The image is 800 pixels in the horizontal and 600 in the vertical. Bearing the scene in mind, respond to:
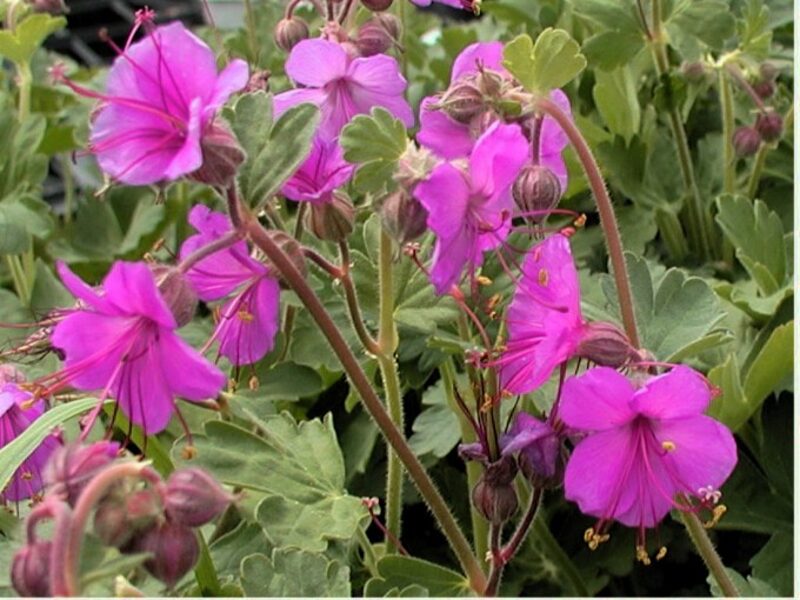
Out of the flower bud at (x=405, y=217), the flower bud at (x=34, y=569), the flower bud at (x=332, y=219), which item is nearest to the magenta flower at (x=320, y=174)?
the flower bud at (x=332, y=219)

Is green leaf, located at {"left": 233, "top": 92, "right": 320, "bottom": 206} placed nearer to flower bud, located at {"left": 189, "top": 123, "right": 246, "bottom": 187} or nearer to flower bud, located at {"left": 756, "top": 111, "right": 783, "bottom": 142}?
flower bud, located at {"left": 189, "top": 123, "right": 246, "bottom": 187}

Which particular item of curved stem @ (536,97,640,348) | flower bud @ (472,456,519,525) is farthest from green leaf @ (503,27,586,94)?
flower bud @ (472,456,519,525)

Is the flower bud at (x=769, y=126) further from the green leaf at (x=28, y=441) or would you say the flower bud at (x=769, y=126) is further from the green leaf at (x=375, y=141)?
the green leaf at (x=28, y=441)

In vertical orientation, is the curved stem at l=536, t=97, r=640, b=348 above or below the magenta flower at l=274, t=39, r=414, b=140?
below

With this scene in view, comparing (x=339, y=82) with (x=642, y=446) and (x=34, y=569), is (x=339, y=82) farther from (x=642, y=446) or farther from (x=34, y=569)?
(x=34, y=569)

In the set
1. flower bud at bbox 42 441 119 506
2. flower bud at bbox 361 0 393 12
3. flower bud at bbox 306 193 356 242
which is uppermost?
flower bud at bbox 361 0 393 12

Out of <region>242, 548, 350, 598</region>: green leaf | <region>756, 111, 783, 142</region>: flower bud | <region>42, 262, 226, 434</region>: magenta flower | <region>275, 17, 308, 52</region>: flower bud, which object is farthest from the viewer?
<region>756, 111, 783, 142</region>: flower bud

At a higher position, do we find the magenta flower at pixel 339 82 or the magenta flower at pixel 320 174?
the magenta flower at pixel 339 82
